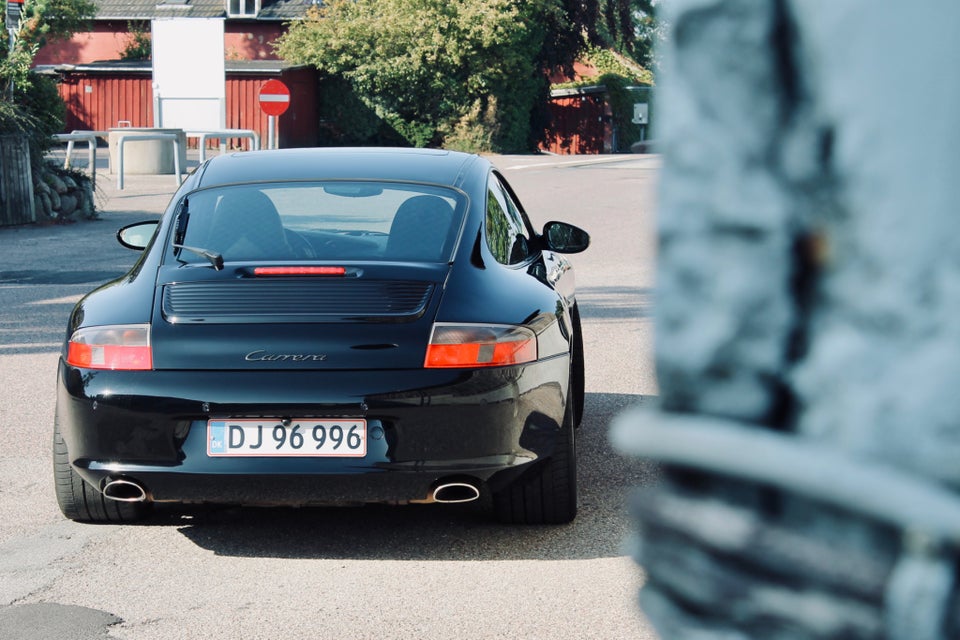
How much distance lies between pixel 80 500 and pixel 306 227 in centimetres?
144

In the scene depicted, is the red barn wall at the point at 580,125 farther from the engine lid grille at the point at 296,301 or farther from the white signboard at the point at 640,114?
the engine lid grille at the point at 296,301

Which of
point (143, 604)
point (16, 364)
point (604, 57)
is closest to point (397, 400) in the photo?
point (143, 604)

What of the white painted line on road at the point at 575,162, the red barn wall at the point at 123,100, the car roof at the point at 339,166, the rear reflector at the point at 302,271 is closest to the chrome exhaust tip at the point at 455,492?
the rear reflector at the point at 302,271

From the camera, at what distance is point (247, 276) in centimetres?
521

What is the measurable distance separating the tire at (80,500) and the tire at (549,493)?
4.53 feet

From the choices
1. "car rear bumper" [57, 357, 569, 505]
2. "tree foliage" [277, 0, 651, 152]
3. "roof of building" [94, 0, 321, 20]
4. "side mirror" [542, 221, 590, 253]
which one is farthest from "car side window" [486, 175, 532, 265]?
"roof of building" [94, 0, 321, 20]

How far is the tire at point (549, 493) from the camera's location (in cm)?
530

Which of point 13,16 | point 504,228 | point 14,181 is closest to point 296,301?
point 504,228

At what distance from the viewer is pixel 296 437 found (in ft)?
15.8

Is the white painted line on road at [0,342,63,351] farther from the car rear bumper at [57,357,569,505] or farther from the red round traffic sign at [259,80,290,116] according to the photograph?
the red round traffic sign at [259,80,290,116]

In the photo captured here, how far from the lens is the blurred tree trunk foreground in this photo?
2.07 feet

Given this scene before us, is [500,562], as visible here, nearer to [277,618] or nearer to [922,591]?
[277,618]

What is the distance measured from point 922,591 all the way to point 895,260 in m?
0.14

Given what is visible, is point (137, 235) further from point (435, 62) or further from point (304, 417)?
point (435, 62)
